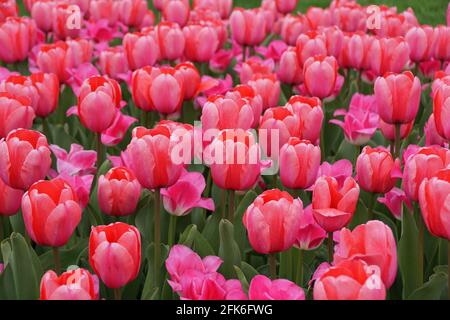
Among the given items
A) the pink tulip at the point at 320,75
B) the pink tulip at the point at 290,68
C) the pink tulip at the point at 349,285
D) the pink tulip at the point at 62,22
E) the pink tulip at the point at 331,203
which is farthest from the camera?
the pink tulip at the point at 62,22

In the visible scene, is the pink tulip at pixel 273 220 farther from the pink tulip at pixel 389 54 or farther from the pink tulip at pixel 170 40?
the pink tulip at pixel 170 40

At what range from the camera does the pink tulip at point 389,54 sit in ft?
9.73

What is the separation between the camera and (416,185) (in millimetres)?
Result: 1812

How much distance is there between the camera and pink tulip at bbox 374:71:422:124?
226cm

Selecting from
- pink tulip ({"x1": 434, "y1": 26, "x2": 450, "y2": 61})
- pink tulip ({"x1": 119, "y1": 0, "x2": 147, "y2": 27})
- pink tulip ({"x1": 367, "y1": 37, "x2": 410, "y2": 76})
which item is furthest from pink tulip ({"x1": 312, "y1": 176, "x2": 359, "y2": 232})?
pink tulip ({"x1": 119, "y1": 0, "x2": 147, "y2": 27})

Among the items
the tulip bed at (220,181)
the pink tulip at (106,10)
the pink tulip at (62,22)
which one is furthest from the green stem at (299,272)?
the pink tulip at (106,10)

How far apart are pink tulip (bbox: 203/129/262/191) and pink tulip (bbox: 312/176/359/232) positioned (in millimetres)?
159

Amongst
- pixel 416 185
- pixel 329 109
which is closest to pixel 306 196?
pixel 416 185

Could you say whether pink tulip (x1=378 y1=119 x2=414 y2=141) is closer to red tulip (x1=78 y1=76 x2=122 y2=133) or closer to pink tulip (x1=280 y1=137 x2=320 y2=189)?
pink tulip (x1=280 y1=137 x2=320 y2=189)

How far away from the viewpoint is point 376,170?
1989mm

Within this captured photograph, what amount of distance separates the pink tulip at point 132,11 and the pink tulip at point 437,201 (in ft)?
9.04

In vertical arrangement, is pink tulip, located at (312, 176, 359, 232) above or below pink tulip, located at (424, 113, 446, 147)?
above

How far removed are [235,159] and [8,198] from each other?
0.58 metres
